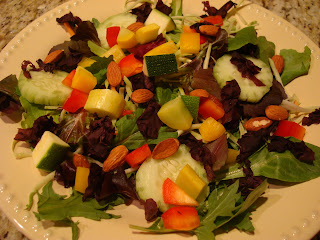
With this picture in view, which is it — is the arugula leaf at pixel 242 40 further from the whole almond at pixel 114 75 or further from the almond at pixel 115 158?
the almond at pixel 115 158

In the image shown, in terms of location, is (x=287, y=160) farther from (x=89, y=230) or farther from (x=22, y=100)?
(x=22, y=100)

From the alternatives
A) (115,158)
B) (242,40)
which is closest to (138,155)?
(115,158)

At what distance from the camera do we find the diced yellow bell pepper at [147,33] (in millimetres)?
2143

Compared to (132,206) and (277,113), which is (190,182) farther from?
(277,113)

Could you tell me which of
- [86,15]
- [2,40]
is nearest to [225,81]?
[86,15]

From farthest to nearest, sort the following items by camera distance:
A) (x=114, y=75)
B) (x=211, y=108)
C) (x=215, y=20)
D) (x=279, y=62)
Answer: (x=215, y=20) < (x=279, y=62) < (x=114, y=75) < (x=211, y=108)

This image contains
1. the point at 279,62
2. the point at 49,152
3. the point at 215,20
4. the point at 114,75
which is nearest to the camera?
the point at 49,152

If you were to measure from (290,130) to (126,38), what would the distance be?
133 cm

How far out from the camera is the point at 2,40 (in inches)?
122

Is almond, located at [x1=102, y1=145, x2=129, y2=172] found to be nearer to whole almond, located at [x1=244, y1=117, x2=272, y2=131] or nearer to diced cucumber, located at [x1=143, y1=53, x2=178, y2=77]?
diced cucumber, located at [x1=143, y1=53, x2=178, y2=77]

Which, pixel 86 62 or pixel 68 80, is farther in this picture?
pixel 86 62

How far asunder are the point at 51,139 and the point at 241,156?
1.19m

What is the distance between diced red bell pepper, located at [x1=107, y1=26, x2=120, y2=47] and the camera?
90.5 inches

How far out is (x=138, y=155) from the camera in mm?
1848
